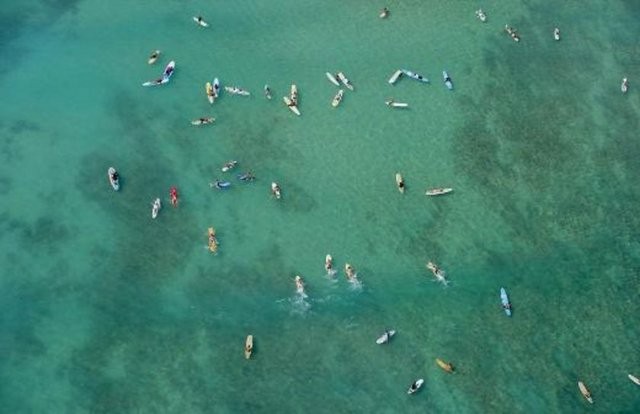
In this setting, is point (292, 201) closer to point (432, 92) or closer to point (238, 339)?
point (238, 339)

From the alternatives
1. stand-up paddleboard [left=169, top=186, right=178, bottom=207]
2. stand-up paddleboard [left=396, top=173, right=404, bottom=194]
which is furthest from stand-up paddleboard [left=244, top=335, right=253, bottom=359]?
stand-up paddleboard [left=396, top=173, right=404, bottom=194]

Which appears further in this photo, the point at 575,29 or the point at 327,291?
the point at 575,29

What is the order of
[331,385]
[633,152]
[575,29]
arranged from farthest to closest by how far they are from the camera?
[575,29], [633,152], [331,385]

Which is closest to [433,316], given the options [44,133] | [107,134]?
[107,134]

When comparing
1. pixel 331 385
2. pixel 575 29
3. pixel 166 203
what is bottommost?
pixel 331 385

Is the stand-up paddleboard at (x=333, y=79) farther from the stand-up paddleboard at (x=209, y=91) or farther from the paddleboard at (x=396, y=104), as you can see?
the stand-up paddleboard at (x=209, y=91)

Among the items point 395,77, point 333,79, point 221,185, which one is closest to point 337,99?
point 333,79

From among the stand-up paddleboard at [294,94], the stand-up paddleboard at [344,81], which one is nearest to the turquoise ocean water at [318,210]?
the stand-up paddleboard at [294,94]
